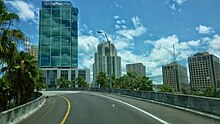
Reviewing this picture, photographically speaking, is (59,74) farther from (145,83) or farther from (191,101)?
(191,101)

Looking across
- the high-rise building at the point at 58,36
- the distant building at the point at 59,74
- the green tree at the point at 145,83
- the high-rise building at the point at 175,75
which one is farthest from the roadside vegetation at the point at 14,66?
the high-rise building at the point at 58,36

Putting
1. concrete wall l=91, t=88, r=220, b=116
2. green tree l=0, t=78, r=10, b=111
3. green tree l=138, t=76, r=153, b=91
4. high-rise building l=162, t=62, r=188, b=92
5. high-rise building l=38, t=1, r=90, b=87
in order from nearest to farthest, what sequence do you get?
concrete wall l=91, t=88, r=220, b=116, green tree l=0, t=78, r=10, b=111, green tree l=138, t=76, r=153, b=91, high-rise building l=162, t=62, r=188, b=92, high-rise building l=38, t=1, r=90, b=87

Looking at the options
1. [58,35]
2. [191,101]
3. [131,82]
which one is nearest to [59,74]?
[58,35]

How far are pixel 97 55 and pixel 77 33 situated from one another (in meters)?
20.9

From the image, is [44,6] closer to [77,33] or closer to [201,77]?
[77,33]

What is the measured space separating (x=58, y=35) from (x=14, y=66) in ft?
478

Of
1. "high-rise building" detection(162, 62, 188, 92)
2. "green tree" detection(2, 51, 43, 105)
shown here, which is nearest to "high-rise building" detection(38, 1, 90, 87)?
"high-rise building" detection(162, 62, 188, 92)

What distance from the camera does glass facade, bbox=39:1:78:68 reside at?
504 ft

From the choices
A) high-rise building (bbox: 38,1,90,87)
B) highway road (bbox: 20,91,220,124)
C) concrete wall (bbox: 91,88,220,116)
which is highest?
high-rise building (bbox: 38,1,90,87)

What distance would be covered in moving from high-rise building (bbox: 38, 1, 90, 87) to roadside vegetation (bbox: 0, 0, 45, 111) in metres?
114

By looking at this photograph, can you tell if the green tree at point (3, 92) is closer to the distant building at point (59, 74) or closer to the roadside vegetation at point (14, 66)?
the roadside vegetation at point (14, 66)

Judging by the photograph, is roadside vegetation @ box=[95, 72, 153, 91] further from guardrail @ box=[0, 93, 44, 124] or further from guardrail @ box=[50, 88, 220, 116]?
guardrail @ box=[0, 93, 44, 124]

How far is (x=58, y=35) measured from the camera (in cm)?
15788

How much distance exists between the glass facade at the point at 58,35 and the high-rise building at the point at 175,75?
6236 cm
